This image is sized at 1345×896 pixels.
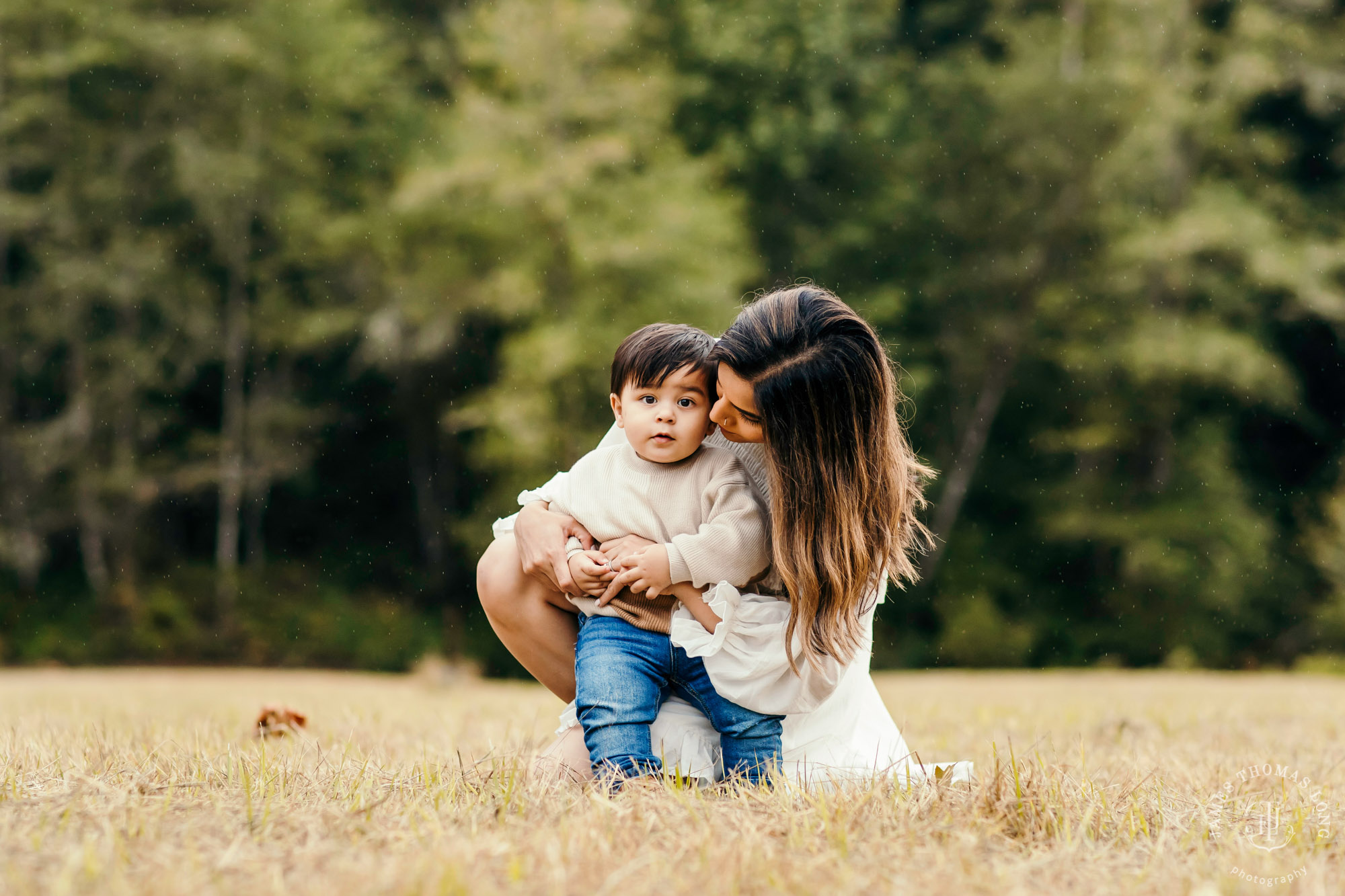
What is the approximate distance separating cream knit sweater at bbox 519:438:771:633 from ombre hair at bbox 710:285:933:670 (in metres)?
0.07

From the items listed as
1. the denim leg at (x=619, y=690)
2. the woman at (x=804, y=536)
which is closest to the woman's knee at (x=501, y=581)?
the woman at (x=804, y=536)

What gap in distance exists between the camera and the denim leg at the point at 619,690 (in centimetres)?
197

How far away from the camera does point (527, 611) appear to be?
2291mm

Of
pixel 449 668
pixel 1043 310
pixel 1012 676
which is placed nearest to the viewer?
pixel 1012 676

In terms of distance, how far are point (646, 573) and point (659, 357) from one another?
0.45 m

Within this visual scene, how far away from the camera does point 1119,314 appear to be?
13977 millimetres

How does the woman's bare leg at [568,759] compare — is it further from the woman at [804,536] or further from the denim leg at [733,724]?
the denim leg at [733,724]

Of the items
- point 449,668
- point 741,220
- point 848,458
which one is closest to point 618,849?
point 848,458

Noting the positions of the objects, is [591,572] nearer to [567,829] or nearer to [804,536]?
[804,536]

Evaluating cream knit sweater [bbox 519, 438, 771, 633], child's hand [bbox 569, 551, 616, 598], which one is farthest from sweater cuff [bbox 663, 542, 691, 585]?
child's hand [bbox 569, 551, 616, 598]

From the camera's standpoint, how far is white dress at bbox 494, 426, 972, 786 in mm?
2045

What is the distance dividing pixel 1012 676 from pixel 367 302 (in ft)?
30.7

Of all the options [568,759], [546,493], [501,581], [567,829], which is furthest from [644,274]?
[567,829]

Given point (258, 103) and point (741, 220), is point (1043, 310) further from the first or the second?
point (258, 103)
